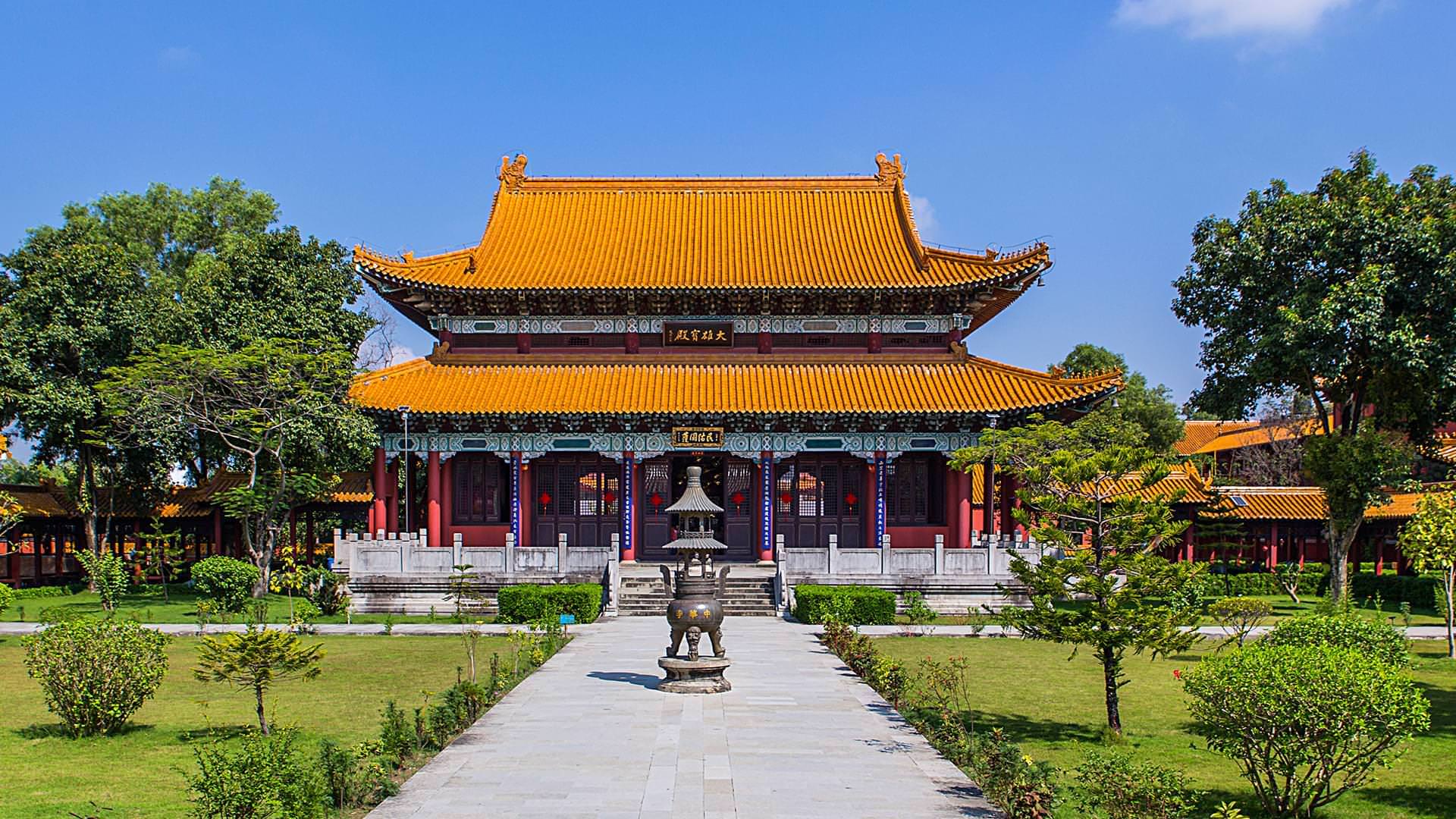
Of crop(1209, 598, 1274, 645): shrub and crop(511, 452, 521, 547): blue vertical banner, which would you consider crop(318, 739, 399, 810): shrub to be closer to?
crop(1209, 598, 1274, 645): shrub

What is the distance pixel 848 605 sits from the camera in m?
25.1

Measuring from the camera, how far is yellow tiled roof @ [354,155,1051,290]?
32062 millimetres

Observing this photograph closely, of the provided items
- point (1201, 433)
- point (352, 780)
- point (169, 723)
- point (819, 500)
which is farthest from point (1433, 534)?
point (1201, 433)

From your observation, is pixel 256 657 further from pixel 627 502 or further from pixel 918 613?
pixel 627 502

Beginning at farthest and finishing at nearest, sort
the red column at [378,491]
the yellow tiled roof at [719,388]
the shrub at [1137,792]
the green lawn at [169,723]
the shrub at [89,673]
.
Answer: the red column at [378,491] → the yellow tiled roof at [719,388] → the shrub at [89,673] → the green lawn at [169,723] → the shrub at [1137,792]

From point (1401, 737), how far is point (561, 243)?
29559mm

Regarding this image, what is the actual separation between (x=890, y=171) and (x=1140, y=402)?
26153 millimetres

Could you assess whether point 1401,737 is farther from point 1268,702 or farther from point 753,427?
point 753,427

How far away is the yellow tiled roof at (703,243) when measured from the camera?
105 ft

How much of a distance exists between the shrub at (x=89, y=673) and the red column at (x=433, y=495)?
17330mm

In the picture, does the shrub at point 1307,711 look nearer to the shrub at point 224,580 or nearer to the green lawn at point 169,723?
the green lawn at point 169,723

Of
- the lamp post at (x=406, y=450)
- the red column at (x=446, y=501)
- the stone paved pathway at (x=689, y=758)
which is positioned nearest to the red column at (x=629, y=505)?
the red column at (x=446, y=501)

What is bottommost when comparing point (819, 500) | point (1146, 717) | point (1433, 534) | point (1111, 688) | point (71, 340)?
point (1146, 717)

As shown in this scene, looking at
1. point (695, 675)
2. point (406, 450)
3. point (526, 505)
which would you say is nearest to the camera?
point (695, 675)
